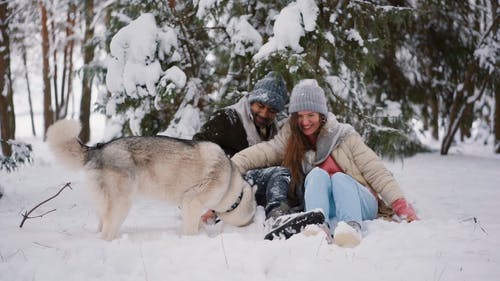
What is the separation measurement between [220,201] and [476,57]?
8928 mm

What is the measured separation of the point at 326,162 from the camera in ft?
13.3

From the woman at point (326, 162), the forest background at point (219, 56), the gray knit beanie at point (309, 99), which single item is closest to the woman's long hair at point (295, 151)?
the woman at point (326, 162)

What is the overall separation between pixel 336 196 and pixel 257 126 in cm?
168

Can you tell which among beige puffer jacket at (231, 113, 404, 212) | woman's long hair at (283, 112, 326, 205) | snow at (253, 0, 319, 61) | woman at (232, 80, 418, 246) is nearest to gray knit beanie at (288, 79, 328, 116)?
woman at (232, 80, 418, 246)

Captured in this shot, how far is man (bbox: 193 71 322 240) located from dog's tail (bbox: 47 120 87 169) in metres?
1.42

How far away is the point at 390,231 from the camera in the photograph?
3.22 m

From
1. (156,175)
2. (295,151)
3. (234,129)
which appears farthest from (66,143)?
(295,151)

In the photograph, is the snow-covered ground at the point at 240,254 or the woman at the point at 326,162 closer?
the snow-covered ground at the point at 240,254

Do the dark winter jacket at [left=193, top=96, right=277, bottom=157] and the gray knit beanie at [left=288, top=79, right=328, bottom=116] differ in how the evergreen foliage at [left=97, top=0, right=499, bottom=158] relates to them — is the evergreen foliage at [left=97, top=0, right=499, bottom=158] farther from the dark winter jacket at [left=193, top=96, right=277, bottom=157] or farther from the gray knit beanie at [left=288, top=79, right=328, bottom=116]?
the gray knit beanie at [left=288, top=79, right=328, bottom=116]

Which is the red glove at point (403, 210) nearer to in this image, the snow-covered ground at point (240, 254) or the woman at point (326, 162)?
the woman at point (326, 162)

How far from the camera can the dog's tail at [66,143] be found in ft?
11.1

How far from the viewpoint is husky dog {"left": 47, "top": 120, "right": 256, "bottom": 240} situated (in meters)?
3.38

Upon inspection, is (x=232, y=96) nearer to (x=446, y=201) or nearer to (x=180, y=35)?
(x=180, y=35)

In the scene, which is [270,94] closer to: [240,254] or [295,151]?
[295,151]
